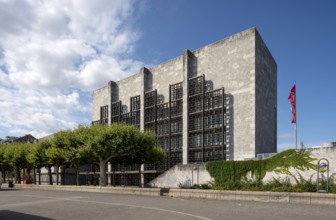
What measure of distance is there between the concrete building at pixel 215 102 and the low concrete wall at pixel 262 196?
15687 millimetres

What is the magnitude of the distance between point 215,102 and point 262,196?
2230 cm

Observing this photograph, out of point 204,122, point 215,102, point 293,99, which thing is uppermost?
point 215,102

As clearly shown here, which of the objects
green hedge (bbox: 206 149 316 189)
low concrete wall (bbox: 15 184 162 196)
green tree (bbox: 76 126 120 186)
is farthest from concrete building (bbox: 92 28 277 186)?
low concrete wall (bbox: 15 184 162 196)

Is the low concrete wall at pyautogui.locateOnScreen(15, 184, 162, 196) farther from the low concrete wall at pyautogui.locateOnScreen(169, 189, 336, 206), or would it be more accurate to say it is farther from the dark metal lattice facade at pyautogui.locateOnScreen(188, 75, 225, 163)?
the dark metal lattice facade at pyautogui.locateOnScreen(188, 75, 225, 163)

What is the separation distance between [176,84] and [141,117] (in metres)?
8.67

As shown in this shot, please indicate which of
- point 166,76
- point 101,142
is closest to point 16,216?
point 101,142

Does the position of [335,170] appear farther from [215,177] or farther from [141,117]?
[141,117]

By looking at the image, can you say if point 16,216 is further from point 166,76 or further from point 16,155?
point 16,155

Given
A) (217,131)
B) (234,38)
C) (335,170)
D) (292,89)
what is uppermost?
(234,38)

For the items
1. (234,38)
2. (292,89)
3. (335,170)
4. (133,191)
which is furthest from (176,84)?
(335,170)

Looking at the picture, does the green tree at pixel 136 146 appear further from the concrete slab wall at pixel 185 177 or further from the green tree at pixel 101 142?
the concrete slab wall at pixel 185 177

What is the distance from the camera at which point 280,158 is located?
92.0 feet

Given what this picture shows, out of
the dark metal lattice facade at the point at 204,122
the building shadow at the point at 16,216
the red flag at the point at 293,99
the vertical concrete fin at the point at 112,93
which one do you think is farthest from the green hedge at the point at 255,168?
the vertical concrete fin at the point at 112,93

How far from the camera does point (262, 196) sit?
72.1 ft
